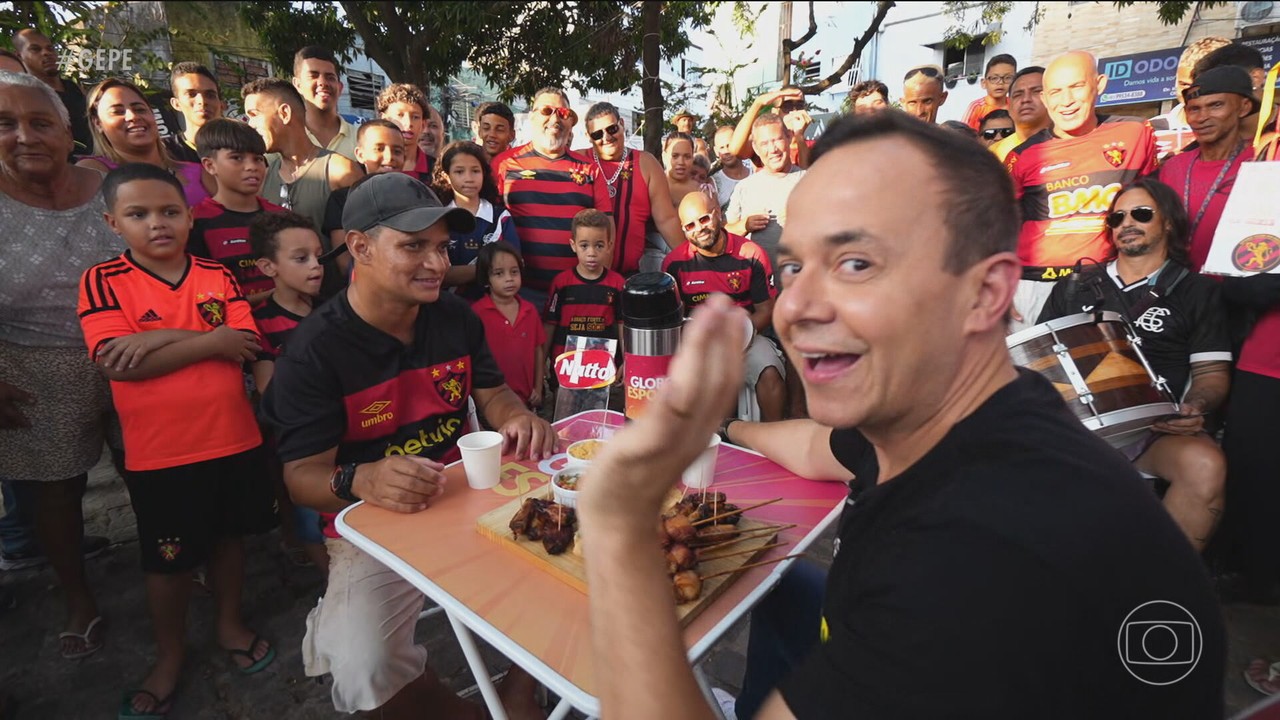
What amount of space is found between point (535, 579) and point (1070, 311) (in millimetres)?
3389

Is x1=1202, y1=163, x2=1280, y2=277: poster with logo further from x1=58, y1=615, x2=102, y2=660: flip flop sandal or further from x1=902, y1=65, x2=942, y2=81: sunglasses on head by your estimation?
x1=58, y1=615, x2=102, y2=660: flip flop sandal

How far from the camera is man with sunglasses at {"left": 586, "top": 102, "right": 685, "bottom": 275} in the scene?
4.71m

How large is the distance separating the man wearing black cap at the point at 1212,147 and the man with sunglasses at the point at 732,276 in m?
2.47

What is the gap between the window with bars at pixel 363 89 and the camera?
17.0m

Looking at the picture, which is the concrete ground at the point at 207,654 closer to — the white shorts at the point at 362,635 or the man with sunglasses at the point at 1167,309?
the white shorts at the point at 362,635

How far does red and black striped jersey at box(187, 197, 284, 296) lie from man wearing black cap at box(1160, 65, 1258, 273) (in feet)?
17.3

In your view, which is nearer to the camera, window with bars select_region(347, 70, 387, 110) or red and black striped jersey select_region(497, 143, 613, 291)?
red and black striped jersey select_region(497, 143, 613, 291)

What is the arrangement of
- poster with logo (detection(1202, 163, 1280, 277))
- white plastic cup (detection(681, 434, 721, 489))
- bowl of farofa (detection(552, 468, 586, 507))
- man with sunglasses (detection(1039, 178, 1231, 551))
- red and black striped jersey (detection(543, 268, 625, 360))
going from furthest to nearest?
red and black striped jersey (detection(543, 268, 625, 360)), man with sunglasses (detection(1039, 178, 1231, 551)), poster with logo (detection(1202, 163, 1280, 277)), white plastic cup (detection(681, 434, 721, 489)), bowl of farofa (detection(552, 468, 586, 507))

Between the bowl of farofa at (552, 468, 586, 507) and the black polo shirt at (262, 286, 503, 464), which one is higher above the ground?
the black polo shirt at (262, 286, 503, 464)

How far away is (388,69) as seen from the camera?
10.5 meters

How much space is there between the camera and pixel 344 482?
79.6 inches

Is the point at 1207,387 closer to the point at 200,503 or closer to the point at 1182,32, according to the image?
the point at 200,503

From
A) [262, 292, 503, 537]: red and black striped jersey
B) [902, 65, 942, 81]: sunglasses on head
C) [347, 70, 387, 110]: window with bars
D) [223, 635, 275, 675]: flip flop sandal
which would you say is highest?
[347, 70, 387, 110]: window with bars

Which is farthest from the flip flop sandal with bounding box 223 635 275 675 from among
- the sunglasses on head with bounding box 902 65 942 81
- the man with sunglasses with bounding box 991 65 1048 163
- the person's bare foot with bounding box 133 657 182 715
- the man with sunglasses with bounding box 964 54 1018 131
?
the man with sunglasses with bounding box 964 54 1018 131
